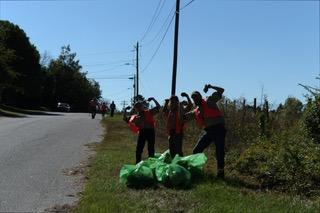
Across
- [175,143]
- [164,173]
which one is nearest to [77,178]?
[175,143]

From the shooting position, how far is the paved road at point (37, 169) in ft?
31.8

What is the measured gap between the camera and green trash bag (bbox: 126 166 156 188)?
1048 centimetres

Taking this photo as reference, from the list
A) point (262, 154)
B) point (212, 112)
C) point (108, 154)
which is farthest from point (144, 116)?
point (108, 154)

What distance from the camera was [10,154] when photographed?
655 inches

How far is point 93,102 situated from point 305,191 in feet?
123

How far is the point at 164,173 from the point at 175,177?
0.31 meters

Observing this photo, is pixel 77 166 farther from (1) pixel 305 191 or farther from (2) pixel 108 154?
(1) pixel 305 191

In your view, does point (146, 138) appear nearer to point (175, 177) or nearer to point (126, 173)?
point (126, 173)

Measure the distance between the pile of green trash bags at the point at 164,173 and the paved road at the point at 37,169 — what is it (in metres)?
1.03

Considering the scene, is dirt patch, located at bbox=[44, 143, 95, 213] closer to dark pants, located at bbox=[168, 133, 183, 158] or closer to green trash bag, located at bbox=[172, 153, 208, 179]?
green trash bag, located at bbox=[172, 153, 208, 179]

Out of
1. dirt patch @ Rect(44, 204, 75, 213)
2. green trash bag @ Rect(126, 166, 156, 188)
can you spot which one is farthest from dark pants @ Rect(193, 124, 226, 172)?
dirt patch @ Rect(44, 204, 75, 213)

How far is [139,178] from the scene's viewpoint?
10.5 meters

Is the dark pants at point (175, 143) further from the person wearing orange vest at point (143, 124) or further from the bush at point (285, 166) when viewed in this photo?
the bush at point (285, 166)

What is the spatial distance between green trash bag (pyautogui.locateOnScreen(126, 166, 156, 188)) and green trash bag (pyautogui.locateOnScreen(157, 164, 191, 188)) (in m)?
0.22
